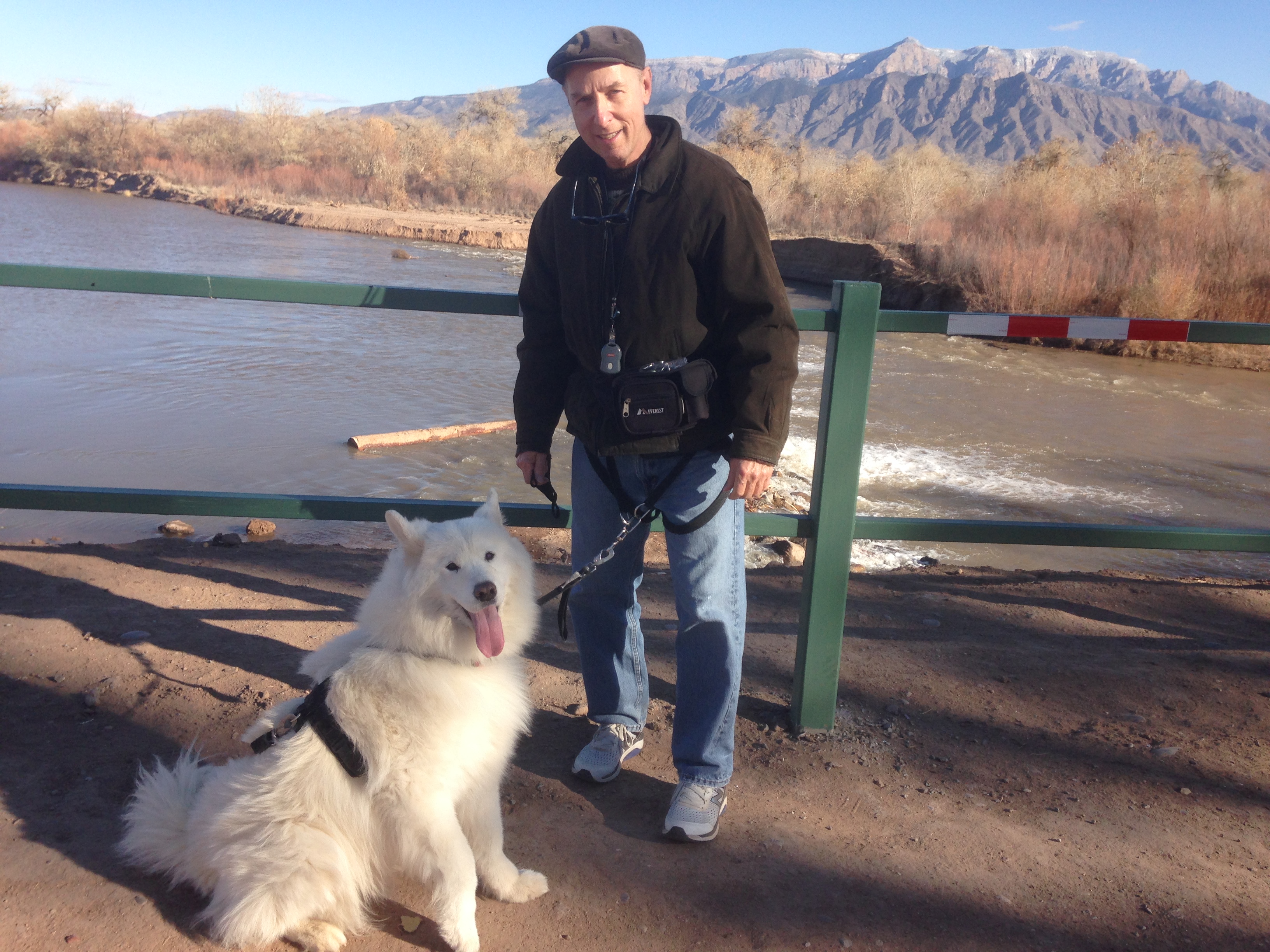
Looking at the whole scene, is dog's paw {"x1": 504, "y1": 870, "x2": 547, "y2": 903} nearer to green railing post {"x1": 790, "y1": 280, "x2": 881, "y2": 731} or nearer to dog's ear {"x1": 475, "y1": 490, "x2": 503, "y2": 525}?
dog's ear {"x1": 475, "y1": 490, "x2": 503, "y2": 525}

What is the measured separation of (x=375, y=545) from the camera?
5.75 metres

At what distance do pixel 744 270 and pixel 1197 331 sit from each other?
195 cm

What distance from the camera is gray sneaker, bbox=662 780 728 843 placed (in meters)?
2.66

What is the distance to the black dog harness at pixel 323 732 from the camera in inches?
84.9

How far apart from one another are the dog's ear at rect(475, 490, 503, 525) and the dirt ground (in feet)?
3.28

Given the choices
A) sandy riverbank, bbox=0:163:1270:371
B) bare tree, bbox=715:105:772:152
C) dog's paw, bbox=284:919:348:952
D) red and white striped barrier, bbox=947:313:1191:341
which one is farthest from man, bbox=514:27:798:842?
bare tree, bbox=715:105:772:152

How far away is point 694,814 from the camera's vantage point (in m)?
2.69

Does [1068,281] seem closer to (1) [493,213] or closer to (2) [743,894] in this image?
(2) [743,894]

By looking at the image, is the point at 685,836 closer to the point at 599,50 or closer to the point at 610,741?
the point at 610,741

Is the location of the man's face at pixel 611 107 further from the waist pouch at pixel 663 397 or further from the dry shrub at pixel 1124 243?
the dry shrub at pixel 1124 243

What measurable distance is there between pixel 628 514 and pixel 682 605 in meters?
0.32

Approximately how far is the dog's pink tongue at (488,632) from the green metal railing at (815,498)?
79 centimetres

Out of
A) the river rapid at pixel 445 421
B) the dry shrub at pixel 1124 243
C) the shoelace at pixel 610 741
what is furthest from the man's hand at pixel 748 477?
the dry shrub at pixel 1124 243

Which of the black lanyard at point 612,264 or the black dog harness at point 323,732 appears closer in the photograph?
the black dog harness at point 323,732
